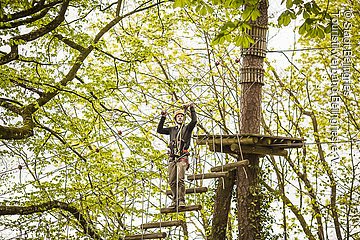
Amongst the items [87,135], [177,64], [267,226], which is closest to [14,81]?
[87,135]

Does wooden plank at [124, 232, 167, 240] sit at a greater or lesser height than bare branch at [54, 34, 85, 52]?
lesser

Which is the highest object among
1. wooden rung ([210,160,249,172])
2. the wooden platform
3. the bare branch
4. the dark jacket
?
the bare branch

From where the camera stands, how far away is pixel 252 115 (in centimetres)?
857

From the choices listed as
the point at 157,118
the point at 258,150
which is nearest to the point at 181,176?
the point at 258,150

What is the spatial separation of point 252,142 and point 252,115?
4.43 feet

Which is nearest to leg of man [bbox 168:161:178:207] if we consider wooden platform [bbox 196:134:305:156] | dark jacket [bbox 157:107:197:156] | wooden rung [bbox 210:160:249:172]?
dark jacket [bbox 157:107:197:156]

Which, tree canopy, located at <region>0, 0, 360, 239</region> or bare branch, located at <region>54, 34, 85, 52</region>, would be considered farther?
tree canopy, located at <region>0, 0, 360, 239</region>

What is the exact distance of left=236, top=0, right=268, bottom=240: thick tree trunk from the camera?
8.53 m

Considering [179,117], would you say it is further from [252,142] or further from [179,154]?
[252,142]

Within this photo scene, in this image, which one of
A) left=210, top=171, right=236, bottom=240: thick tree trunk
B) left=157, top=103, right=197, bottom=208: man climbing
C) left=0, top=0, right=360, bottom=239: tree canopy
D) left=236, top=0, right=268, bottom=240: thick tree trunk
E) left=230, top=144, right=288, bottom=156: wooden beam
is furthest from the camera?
left=0, top=0, right=360, bottom=239: tree canopy

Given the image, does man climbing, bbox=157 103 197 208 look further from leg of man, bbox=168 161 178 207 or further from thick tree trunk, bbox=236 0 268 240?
thick tree trunk, bbox=236 0 268 240

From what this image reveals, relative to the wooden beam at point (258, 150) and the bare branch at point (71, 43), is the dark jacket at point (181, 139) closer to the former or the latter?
the wooden beam at point (258, 150)

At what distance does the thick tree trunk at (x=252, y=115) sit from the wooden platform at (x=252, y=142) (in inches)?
33.6

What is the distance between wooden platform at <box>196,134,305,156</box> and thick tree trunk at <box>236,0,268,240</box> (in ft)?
2.80
